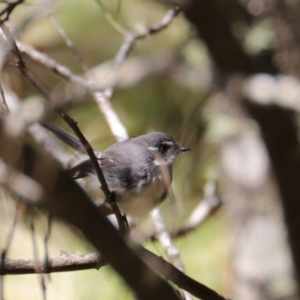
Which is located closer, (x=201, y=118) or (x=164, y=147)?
(x=164, y=147)

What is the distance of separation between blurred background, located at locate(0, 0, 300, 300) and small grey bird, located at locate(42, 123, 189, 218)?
132 millimetres

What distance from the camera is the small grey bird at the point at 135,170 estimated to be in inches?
95.6

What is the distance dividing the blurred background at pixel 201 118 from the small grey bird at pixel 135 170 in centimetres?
13

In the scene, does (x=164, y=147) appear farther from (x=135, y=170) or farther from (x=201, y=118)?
(x=201, y=118)

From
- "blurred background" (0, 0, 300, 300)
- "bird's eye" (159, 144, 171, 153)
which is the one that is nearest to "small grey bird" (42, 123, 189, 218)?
"bird's eye" (159, 144, 171, 153)

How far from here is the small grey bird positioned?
2.43 metres

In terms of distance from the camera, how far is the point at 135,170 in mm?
2715

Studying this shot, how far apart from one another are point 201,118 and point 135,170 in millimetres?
1016

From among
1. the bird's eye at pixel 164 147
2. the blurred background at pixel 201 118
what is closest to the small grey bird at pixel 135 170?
the bird's eye at pixel 164 147

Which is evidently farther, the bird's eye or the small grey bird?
the bird's eye

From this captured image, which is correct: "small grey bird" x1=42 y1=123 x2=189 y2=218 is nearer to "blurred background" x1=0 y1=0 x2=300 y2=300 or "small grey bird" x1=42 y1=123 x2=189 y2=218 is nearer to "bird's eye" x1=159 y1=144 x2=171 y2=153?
"bird's eye" x1=159 y1=144 x2=171 y2=153

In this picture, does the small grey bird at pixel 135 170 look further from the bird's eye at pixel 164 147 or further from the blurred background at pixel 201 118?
the blurred background at pixel 201 118

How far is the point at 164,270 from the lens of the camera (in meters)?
1.43

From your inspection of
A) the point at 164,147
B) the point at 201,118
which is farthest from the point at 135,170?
the point at 201,118
